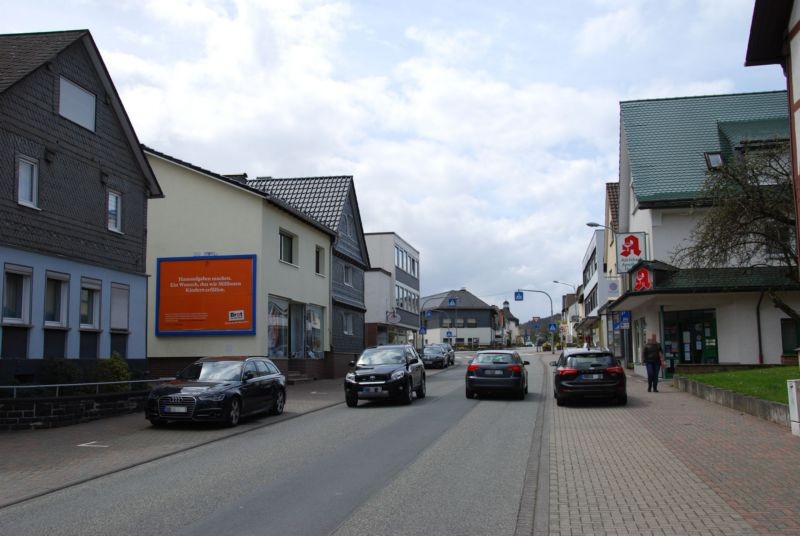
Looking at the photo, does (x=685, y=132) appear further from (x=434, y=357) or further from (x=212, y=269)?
(x=434, y=357)

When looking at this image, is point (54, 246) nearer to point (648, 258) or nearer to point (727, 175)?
point (727, 175)

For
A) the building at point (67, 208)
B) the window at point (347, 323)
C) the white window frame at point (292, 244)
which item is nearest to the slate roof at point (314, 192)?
the white window frame at point (292, 244)

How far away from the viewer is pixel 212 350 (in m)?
28.1

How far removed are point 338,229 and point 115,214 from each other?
15.8m

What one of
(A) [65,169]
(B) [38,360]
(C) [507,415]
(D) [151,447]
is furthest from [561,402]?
(A) [65,169]

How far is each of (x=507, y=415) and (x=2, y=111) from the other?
13.7m

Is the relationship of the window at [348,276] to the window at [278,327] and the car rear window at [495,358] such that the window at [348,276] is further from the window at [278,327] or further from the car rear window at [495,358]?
the car rear window at [495,358]

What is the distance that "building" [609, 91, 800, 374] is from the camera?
27.7 meters

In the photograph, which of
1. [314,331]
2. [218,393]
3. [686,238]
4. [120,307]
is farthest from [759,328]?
[120,307]

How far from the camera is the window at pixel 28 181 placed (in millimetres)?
17984

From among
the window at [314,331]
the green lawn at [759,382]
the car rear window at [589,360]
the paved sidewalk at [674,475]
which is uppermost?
the window at [314,331]

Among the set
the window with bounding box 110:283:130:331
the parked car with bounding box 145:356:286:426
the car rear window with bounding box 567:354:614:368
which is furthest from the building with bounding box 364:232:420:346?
the parked car with bounding box 145:356:286:426

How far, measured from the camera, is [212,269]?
2845 centimetres

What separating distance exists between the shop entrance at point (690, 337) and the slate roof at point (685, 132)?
4.77m
